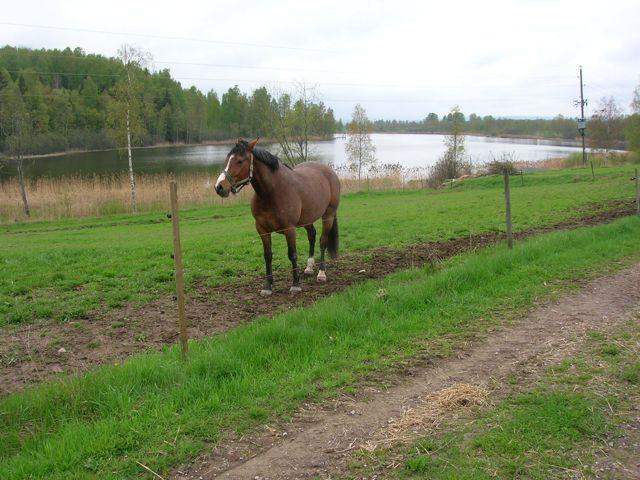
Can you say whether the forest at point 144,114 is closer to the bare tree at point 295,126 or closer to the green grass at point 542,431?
the bare tree at point 295,126

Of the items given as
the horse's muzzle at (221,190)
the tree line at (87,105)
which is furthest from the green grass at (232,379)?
the tree line at (87,105)

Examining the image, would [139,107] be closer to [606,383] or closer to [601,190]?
[601,190]

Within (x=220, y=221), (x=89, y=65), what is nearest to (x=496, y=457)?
(x=220, y=221)

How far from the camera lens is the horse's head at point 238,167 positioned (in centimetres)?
666

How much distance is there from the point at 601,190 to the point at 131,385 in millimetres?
20285

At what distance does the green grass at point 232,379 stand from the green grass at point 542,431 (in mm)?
1108

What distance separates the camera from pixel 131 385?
13.5ft

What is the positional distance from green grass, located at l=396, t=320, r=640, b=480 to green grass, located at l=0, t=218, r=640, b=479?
3.63 ft

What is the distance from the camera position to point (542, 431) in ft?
10.9

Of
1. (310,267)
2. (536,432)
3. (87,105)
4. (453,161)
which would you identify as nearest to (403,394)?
(536,432)

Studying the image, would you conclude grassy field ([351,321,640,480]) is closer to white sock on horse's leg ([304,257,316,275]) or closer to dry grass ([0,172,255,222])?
white sock on horse's leg ([304,257,316,275])

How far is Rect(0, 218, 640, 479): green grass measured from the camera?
3.29 m

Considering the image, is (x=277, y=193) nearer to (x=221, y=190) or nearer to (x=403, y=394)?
(x=221, y=190)

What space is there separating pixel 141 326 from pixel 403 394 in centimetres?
342
